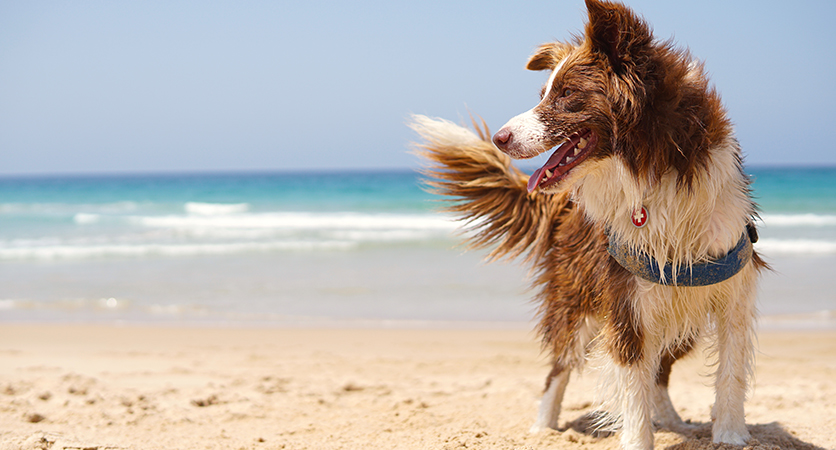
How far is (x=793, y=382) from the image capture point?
4125 millimetres

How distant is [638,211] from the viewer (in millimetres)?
2141

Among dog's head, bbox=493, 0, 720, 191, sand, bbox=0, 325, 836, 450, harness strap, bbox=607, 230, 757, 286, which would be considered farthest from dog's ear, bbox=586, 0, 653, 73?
sand, bbox=0, 325, 836, 450

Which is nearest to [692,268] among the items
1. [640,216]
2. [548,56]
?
[640,216]

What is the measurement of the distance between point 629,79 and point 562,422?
2104mm

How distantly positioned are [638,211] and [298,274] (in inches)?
280

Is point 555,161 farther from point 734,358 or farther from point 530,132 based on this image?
point 734,358

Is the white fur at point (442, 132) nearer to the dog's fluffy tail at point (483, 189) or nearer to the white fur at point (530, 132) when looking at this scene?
the dog's fluffy tail at point (483, 189)

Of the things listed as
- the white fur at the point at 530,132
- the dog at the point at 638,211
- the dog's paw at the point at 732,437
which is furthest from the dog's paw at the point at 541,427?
the white fur at the point at 530,132

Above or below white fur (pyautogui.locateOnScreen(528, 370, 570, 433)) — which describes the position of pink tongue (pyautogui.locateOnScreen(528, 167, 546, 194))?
above

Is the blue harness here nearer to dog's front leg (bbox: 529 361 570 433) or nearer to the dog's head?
the dog's head

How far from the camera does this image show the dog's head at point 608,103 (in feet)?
6.43

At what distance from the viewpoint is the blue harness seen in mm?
2184

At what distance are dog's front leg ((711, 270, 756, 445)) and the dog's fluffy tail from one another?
2.85 feet

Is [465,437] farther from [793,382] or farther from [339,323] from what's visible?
[339,323]
